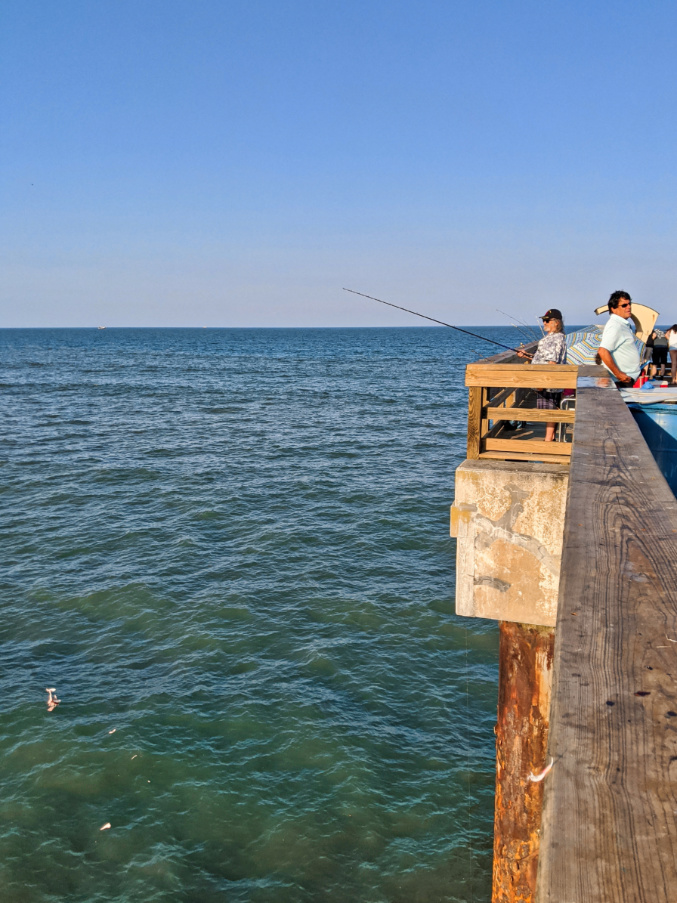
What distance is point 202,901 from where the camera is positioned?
20.4 feet

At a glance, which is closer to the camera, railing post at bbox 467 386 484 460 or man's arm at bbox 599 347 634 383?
railing post at bbox 467 386 484 460

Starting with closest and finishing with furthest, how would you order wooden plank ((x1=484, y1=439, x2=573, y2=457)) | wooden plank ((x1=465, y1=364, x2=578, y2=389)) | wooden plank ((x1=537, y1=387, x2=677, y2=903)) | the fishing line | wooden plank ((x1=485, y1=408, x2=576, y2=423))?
wooden plank ((x1=537, y1=387, x2=677, y2=903)) → wooden plank ((x1=465, y1=364, x2=578, y2=389)) → wooden plank ((x1=484, y1=439, x2=573, y2=457)) → wooden plank ((x1=485, y1=408, x2=576, y2=423)) → the fishing line

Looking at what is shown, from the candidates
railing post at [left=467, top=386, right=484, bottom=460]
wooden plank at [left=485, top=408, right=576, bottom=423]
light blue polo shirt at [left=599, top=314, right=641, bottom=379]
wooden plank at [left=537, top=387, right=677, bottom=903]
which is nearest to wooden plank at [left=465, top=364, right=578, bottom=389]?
railing post at [left=467, top=386, right=484, bottom=460]

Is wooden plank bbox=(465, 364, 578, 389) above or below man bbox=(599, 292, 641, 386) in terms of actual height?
below

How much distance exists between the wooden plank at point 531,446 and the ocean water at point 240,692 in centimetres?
438

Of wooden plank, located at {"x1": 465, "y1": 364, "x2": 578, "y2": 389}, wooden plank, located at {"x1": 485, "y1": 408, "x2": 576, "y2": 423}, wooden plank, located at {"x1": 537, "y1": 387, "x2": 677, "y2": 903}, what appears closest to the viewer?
wooden plank, located at {"x1": 537, "y1": 387, "x2": 677, "y2": 903}

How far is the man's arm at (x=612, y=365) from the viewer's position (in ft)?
18.5

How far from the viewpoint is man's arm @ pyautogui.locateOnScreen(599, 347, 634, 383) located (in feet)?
18.5

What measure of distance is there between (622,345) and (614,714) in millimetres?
5165

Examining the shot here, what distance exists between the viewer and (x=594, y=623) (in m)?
1.54

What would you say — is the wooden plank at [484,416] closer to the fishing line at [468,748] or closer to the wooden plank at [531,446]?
the wooden plank at [531,446]

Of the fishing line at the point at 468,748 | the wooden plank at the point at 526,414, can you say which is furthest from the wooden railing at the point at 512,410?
the fishing line at the point at 468,748

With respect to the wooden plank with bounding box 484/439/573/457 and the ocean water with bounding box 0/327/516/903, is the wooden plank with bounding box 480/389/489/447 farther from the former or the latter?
the ocean water with bounding box 0/327/516/903

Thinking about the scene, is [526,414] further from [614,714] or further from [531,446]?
[614,714]
